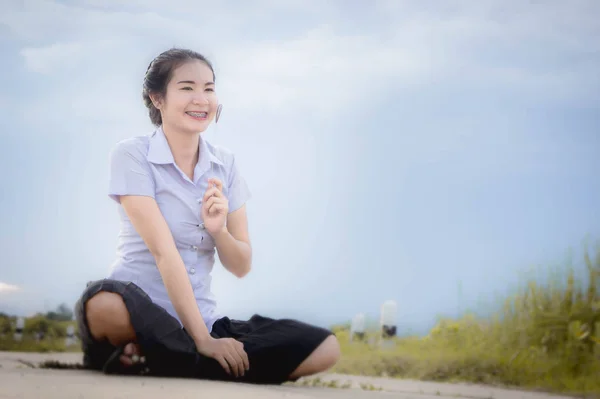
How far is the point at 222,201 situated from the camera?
2.58m

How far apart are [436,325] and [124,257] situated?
342 cm

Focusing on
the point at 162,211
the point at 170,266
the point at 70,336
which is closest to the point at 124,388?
the point at 170,266

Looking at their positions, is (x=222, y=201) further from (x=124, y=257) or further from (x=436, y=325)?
(x=436, y=325)

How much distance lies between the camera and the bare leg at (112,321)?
98.5 inches

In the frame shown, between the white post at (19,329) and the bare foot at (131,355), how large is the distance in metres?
3.10

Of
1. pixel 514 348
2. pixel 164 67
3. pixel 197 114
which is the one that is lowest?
pixel 514 348

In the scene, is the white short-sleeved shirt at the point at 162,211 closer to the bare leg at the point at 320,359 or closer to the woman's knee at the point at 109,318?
the woman's knee at the point at 109,318

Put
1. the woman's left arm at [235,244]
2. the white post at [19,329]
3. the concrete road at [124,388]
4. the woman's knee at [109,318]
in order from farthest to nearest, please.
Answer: the white post at [19,329]
the woman's left arm at [235,244]
the woman's knee at [109,318]
the concrete road at [124,388]

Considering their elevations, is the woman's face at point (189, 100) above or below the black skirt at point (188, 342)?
above

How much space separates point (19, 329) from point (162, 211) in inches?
126

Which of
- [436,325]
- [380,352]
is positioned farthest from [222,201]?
[436,325]

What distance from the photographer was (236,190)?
2.97 metres

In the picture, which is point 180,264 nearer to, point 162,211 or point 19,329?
point 162,211

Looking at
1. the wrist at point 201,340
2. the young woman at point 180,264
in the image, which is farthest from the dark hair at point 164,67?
the wrist at point 201,340
